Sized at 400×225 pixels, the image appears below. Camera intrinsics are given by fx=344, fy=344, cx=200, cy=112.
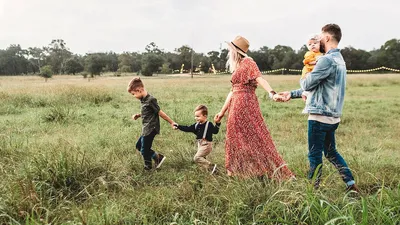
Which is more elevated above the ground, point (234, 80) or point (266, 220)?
point (234, 80)

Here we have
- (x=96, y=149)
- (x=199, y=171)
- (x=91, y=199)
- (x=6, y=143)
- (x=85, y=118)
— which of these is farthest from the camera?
(x=85, y=118)

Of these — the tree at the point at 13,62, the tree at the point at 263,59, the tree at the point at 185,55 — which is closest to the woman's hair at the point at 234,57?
Result: the tree at the point at 263,59

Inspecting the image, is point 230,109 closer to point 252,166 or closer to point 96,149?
point 252,166

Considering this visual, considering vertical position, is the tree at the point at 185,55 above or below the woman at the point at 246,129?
above

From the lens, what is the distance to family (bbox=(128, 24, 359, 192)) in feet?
11.6

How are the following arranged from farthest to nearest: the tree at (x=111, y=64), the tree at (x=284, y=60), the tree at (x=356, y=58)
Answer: the tree at (x=111, y=64), the tree at (x=284, y=60), the tree at (x=356, y=58)

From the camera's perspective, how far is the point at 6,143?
5.34 meters

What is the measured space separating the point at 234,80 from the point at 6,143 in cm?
371

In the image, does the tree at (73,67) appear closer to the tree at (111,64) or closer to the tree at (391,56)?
the tree at (111,64)

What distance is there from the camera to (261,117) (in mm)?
4242

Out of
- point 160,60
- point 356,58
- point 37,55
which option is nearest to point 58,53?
point 37,55

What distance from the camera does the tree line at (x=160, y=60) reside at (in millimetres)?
62188

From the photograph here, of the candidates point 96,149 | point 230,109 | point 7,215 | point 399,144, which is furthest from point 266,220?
point 399,144

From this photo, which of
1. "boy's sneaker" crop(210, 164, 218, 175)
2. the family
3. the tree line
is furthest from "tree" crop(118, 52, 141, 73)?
"boy's sneaker" crop(210, 164, 218, 175)
